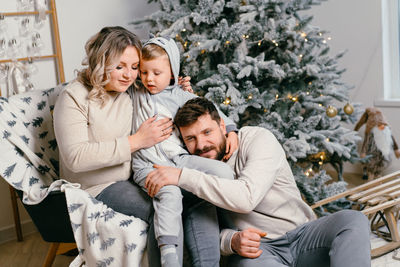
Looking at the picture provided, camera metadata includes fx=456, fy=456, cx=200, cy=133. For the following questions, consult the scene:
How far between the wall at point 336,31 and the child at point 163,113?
147cm

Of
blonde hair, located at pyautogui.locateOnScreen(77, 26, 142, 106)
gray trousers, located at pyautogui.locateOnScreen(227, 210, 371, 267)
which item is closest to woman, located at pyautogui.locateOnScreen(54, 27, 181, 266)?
blonde hair, located at pyautogui.locateOnScreen(77, 26, 142, 106)

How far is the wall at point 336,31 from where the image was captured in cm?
319

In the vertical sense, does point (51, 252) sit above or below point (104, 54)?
below

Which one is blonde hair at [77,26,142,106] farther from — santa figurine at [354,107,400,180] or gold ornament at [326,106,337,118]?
santa figurine at [354,107,400,180]

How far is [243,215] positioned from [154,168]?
39cm

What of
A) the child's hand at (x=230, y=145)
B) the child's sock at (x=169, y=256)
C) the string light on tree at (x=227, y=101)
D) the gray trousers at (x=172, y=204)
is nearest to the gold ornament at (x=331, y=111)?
the string light on tree at (x=227, y=101)

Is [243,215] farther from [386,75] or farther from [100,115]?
[386,75]

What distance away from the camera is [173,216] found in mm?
1519

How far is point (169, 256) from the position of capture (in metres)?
1.46

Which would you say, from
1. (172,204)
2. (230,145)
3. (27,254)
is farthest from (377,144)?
(27,254)

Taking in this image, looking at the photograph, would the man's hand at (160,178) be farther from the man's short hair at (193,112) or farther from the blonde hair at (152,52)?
the blonde hair at (152,52)

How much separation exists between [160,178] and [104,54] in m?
0.54

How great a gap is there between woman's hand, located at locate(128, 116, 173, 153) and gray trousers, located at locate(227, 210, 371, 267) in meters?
0.53

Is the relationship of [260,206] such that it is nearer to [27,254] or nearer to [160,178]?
[160,178]
